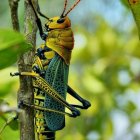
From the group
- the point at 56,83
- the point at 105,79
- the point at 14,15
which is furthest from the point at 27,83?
the point at 105,79

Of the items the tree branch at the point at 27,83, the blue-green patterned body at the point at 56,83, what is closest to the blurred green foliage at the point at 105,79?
the blue-green patterned body at the point at 56,83

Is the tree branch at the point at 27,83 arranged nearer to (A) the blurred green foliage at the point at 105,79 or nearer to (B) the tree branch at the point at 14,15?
(B) the tree branch at the point at 14,15

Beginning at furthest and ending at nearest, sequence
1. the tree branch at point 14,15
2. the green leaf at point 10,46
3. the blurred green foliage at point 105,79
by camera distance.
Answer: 1. the blurred green foliage at point 105,79
2. the tree branch at point 14,15
3. the green leaf at point 10,46

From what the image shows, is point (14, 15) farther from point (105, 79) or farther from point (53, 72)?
point (105, 79)

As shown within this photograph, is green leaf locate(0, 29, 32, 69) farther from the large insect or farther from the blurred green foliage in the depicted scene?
the blurred green foliage

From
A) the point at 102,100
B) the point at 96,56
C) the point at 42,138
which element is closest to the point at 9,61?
the point at 42,138

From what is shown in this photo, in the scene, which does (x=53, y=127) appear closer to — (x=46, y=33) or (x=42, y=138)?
(x=42, y=138)

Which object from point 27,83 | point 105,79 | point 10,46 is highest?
point 10,46
